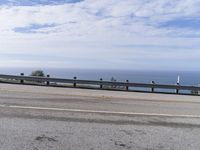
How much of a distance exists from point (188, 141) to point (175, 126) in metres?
1.51

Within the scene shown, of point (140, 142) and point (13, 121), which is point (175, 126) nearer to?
point (140, 142)

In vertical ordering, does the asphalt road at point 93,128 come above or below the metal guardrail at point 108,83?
below

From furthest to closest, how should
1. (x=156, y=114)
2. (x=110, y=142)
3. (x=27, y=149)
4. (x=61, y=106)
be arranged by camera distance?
A: (x=61, y=106), (x=156, y=114), (x=110, y=142), (x=27, y=149)

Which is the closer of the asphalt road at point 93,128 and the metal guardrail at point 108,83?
the asphalt road at point 93,128

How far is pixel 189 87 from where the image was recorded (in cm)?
2203

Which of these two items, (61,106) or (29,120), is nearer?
(29,120)

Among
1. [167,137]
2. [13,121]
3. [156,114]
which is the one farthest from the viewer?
[156,114]

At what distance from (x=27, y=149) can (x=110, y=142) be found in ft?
5.33

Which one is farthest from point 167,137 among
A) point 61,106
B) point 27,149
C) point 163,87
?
point 163,87

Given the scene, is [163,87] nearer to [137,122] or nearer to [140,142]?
[137,122]

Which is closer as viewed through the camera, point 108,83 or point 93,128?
point 93,128

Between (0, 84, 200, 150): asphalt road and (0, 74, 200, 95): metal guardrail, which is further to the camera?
(0, 74, 200, 95): metal guardrail

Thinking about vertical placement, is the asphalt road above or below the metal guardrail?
below

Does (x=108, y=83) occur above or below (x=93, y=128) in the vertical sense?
above
